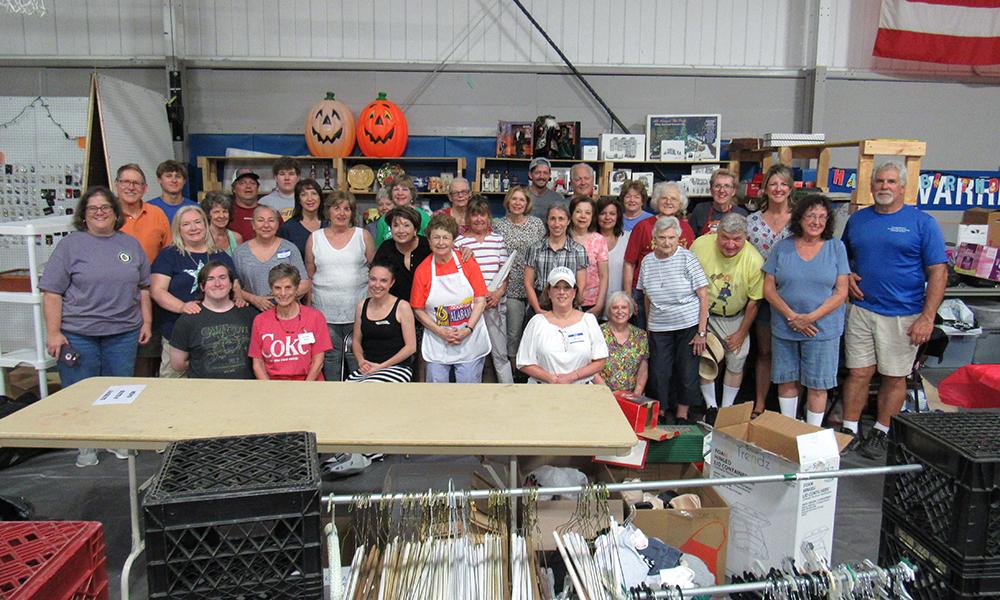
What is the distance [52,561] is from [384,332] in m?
2.56

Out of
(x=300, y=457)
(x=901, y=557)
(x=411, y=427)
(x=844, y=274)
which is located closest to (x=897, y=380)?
(x=844, y=274)

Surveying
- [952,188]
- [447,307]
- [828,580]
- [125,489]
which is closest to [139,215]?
[125,489]

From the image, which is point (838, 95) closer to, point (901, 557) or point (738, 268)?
point (738, 268)

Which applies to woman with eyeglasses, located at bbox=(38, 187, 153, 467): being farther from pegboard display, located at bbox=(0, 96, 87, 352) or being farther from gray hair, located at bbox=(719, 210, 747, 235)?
gray hair, located at bbox=(719, 210, 747, 235)

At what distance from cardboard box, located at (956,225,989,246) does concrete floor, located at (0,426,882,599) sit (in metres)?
2.17

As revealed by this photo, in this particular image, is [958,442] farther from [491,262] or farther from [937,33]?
[937,33]

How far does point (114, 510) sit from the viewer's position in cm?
341

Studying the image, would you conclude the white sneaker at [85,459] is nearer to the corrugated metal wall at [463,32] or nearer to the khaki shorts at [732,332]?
the khaki shorts at [732,332]

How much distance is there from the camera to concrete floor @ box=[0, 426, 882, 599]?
3025mm

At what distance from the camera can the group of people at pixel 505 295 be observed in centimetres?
362

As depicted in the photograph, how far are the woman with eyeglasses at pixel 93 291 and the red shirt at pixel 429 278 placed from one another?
1.50 m

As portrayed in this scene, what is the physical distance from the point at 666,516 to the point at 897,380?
2.20 metres

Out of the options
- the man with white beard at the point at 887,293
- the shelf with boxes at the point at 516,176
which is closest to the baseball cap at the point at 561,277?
the man with white beard at the point at 887,293

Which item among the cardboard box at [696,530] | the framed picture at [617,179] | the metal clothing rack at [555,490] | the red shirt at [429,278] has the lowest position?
the cardboard box at [696,530]
